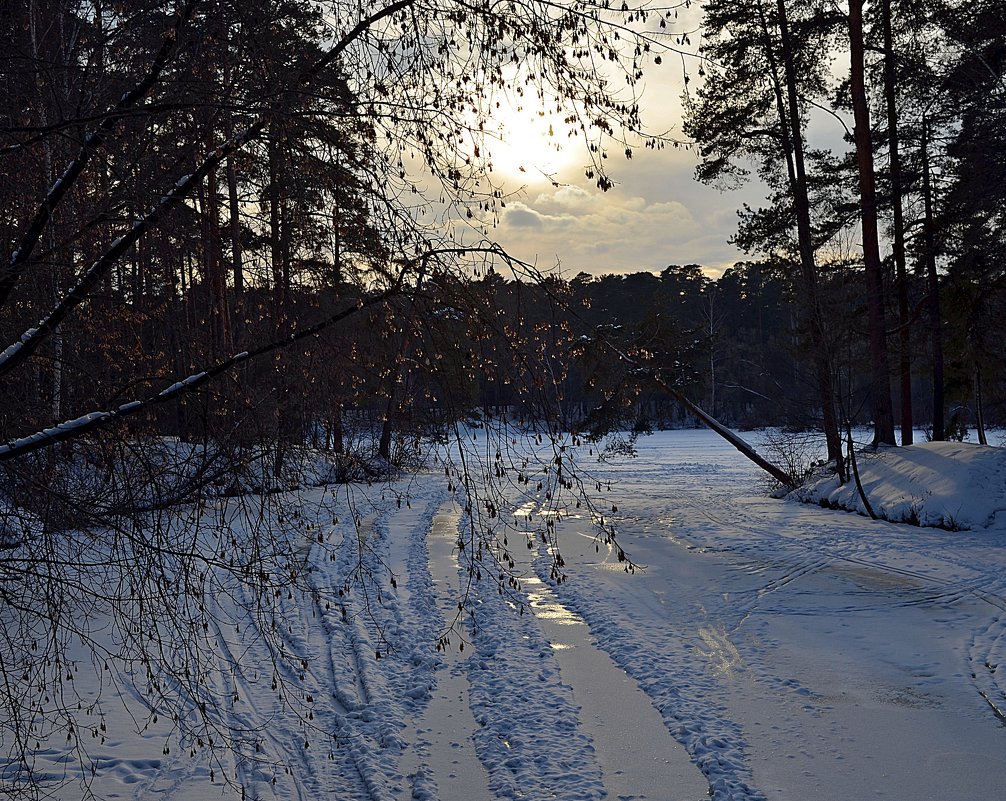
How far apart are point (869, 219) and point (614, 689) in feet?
48.1

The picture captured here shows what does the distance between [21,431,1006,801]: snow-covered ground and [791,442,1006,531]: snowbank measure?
158 cm

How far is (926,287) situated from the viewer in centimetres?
1994

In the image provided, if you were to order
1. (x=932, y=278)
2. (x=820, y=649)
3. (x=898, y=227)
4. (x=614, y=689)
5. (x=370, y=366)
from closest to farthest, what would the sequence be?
(x=370, y=366) < (x=614, y=689) < (x=820, y=649) < (x=898, y=227) < (x=932, y=278)

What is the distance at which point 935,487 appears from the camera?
566 inches

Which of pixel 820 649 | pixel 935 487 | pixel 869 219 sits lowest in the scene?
pixel 820 649

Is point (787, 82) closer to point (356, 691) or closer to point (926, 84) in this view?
point (926, 84)

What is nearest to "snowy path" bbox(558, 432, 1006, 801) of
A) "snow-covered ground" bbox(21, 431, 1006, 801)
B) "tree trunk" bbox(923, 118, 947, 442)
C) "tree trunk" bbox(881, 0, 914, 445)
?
"snow-covered ground" bbox(21, 431, 1006, 801)

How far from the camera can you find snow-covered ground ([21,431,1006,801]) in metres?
4.71

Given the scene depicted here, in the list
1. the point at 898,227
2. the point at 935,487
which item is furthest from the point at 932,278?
the point at 935,487

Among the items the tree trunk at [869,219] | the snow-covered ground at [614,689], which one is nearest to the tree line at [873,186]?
the tree trunk at [869,219]

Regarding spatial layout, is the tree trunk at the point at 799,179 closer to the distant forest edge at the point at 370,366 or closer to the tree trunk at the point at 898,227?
the tree trunk at the point at 898,227

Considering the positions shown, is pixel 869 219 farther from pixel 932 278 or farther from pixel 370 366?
pixel 370 366

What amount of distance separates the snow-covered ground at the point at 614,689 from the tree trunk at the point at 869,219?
6.15 meters

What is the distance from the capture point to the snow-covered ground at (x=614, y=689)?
15.5ft
